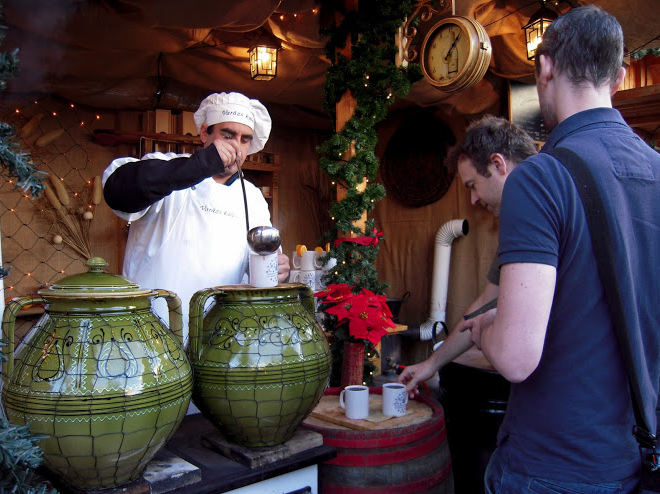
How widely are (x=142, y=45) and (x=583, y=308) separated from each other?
12.4ft

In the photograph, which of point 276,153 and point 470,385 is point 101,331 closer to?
point 470,385

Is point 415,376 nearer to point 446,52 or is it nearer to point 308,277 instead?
point 308,277

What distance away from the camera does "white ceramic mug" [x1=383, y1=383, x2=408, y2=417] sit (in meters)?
1.92

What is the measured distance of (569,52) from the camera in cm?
125

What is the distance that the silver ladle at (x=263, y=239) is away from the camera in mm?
1523

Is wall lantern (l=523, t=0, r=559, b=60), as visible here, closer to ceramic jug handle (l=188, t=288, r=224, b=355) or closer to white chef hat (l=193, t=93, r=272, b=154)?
white chef hat (l=193, t=93, r=272, b=154)

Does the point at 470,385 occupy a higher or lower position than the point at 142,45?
lower

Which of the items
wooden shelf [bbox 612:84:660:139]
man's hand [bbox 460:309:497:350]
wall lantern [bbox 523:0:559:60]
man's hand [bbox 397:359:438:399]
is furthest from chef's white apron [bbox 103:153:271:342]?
wooden shelf [bbox 612:84:660:139]

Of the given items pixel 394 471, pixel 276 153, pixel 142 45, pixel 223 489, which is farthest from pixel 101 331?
pixel 276 153

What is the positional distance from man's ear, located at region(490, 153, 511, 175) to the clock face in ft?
3.62

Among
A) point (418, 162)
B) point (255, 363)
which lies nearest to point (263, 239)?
point (255, 363)

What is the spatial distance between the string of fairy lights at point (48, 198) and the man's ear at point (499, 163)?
3.57 m

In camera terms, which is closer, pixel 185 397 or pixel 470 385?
pixel 185 397

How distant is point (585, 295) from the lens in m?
1.18
